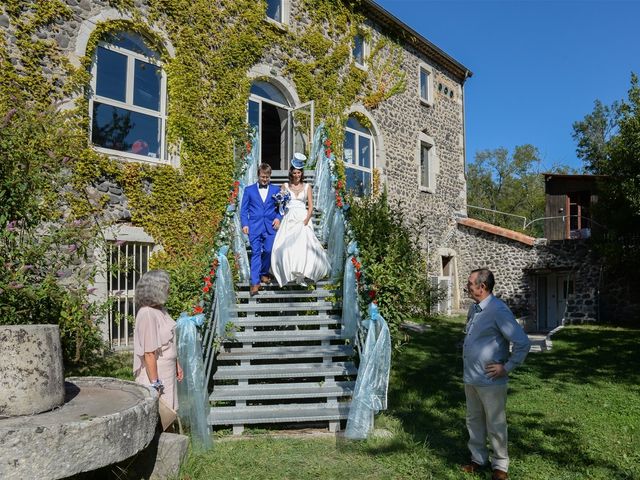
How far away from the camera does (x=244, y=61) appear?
38.5 ft

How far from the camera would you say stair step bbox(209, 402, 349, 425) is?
517 centimetres

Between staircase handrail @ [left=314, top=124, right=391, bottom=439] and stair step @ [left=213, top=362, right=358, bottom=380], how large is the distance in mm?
343

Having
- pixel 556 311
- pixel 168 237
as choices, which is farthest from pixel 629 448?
pixel 556 311

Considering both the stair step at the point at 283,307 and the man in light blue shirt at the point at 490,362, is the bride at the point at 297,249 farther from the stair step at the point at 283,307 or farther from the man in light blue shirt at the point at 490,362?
the man in light blue shirt at the point at 490,362

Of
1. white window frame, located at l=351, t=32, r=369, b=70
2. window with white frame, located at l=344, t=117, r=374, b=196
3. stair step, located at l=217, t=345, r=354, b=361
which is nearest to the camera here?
stair step, located at l=217, t=345, r=354, b=361

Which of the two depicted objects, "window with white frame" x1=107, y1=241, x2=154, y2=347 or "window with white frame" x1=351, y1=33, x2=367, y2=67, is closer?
"window with white frame" x1=107, y1=241, x2=154, y2=347

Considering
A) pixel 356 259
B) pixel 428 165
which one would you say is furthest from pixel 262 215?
pixel 428 165

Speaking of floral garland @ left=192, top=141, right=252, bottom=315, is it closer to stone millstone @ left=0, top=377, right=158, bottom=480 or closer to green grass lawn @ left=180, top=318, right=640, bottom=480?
green grass lawn @ left=180, top=318, right=640, bottom=480

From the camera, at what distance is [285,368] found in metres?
5.75

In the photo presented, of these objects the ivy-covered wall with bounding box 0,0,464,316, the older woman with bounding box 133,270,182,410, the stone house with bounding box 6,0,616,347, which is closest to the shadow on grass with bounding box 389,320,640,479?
the older woman with bounding box 133,270,182,410

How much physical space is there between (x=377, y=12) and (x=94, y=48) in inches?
362

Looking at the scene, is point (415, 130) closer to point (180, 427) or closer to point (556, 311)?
point (556, 311)

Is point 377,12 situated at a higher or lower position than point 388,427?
higher

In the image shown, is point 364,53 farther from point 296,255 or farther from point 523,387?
point 523,387
